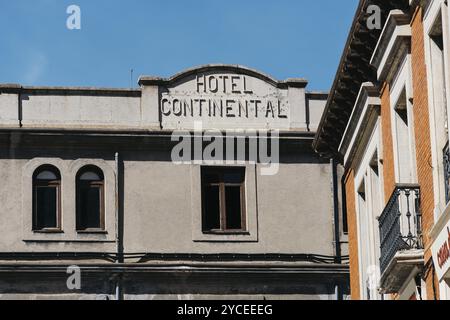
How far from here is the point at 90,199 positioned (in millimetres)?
52500

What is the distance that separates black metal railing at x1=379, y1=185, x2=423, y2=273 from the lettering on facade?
895 inches

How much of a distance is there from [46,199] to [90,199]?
128 cm

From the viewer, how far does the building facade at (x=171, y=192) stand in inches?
2040

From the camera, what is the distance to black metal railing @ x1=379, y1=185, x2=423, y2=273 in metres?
29.5

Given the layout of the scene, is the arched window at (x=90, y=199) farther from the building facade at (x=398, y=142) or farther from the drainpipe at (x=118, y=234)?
the building facade at (x=398, y=142)

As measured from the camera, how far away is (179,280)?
51.9 meters

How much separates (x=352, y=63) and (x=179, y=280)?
19499 millimetres

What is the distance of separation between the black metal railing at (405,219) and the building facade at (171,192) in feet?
69.7

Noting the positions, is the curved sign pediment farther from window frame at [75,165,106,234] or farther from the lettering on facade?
window frame at [75,165,106,234]

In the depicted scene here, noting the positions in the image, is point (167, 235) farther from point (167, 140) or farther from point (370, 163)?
point (370, 163)

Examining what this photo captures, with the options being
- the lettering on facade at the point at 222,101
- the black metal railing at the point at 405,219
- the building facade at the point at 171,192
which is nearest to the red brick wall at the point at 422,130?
the black metal railing at the point at 405,219
